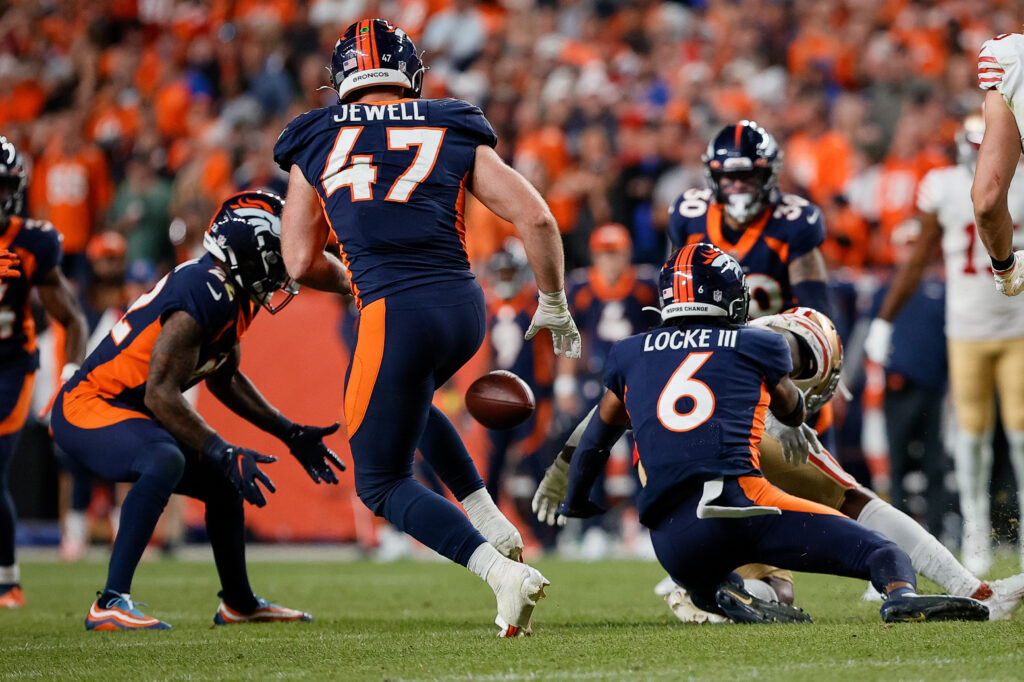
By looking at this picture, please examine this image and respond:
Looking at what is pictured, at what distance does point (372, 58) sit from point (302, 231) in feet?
2.03

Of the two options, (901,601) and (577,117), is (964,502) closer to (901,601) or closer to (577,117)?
(901,601)

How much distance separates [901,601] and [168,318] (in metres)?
2.76

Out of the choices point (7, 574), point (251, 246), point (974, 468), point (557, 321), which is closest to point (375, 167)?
point (557, 321)

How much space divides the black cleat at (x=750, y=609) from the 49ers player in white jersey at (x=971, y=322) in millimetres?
2427

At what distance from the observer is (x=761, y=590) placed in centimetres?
470

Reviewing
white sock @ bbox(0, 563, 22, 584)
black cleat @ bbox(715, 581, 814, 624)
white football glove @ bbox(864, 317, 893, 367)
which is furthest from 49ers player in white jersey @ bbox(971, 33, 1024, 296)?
white sock @ bbox(0, 563, 22, 584)

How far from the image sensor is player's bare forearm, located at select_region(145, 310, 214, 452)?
479cm

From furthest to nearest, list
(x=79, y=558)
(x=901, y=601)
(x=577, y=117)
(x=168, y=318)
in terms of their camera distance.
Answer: (x=577, y=117)
(x=79, y=558)
(x=168, y=318)
(x=901, y=601)

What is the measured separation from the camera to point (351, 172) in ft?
14.0

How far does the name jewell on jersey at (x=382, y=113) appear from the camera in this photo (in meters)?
4.30

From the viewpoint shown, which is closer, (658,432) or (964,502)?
(658,432)

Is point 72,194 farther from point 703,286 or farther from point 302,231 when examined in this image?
point 703,286

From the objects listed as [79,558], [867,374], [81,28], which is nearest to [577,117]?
[867,374]

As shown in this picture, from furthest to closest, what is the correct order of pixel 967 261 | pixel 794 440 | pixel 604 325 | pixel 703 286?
1. pixel 604 325
2. pixel 967 261
3. pixel 794 440
4. pixel 703 286
